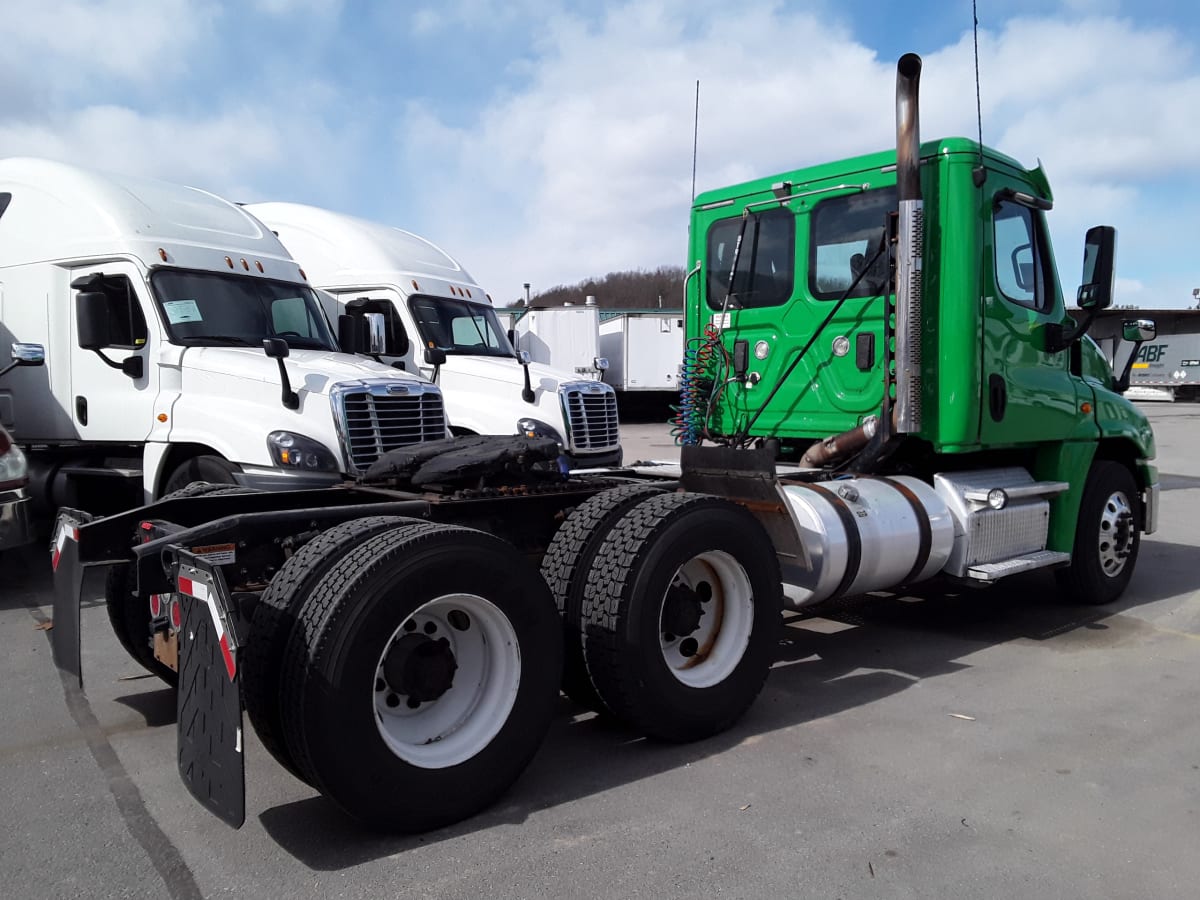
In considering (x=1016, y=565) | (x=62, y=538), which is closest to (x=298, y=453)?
(x=62, y=538)

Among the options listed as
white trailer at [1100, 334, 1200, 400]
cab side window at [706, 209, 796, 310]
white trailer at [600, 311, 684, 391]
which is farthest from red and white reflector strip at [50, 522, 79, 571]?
white trailer at [1100, 334, 1200, 400]

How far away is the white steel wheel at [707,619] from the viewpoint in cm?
429

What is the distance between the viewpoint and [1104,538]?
6.98 meters

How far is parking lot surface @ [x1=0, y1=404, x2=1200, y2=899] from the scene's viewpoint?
313 centimetres

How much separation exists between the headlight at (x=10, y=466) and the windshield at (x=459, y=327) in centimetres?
433

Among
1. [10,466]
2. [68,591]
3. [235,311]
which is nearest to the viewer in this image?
[68,591]

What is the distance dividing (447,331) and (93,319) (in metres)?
3.95

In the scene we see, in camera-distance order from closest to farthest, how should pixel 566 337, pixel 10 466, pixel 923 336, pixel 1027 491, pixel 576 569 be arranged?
pixel 576 569 → pixel 923 336 → pixel 1027 491 → pixel 10 466 → pixel 566 337

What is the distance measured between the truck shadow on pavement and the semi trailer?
16cm

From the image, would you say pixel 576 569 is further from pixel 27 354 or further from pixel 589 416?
pixel 589 416

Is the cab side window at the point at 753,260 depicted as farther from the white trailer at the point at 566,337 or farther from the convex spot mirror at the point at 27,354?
the white trailer at the point at 566,337

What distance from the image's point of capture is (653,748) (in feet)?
14.0

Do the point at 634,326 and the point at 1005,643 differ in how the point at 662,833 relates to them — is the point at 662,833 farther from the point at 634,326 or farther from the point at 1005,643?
the point at 634,326

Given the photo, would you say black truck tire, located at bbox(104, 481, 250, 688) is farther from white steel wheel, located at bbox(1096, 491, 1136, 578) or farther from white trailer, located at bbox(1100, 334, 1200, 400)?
white trailer, located at bbox(1100, 334, 1200, 400)
